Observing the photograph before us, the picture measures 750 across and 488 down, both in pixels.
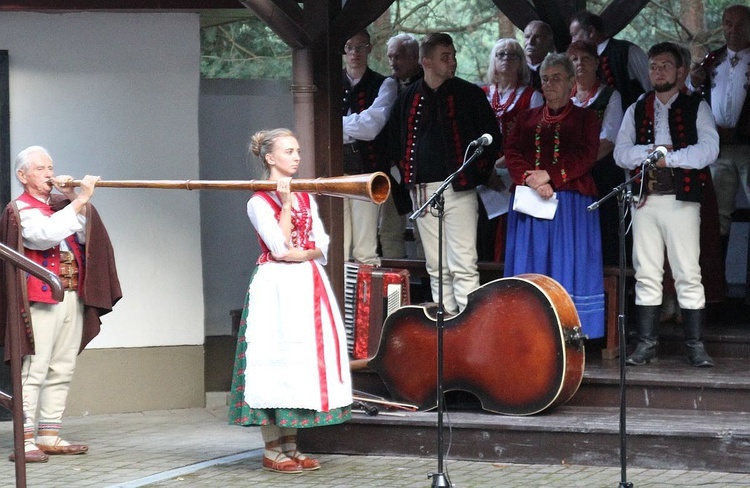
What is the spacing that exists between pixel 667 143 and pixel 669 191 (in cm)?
28

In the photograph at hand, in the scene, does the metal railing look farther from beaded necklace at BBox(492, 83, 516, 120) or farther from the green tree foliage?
the green tree foliage

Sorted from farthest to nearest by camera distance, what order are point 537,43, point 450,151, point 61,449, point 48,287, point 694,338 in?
point 537,43 < point 450,151 < point 694,338 < point 61,449 < point 48,287

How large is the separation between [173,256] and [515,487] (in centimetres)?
340

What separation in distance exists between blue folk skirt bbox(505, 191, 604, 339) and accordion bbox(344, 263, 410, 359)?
71cm

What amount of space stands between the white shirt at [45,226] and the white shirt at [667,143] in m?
2.95

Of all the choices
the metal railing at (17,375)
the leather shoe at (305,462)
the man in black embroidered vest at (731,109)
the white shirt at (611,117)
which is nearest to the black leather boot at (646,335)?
the white shirt at (611,117)

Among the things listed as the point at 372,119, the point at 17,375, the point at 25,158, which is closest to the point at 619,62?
the point at 372,119

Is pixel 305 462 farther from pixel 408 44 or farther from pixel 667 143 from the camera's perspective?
pixel 408 44

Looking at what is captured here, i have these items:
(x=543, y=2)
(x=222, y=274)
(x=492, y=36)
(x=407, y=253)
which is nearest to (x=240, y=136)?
(x=222, y=274)

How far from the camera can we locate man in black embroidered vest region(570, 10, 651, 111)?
338 inches

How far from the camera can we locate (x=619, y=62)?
8.66 m

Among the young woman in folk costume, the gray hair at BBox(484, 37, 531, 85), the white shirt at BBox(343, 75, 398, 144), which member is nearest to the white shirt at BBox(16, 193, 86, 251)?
the young woman in folk costume

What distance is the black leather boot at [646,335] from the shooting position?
24.5 feet

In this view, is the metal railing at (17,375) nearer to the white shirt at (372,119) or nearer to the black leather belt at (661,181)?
the black leather belt at (661,181)
